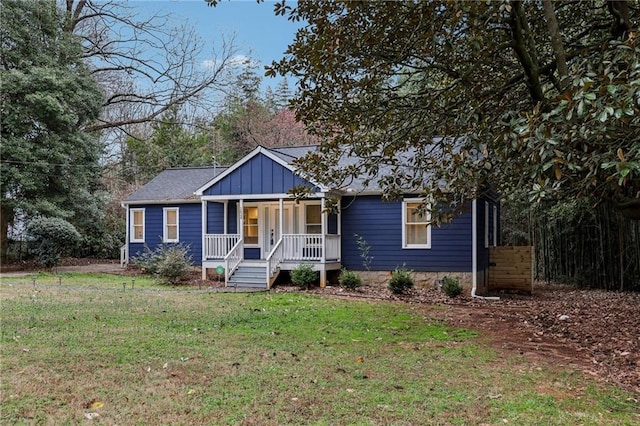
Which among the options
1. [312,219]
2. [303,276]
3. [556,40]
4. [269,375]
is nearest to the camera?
[269,375]

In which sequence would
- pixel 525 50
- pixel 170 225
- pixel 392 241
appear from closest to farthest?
pixel 525 50 → pixel 392 241 → pixel 170 225

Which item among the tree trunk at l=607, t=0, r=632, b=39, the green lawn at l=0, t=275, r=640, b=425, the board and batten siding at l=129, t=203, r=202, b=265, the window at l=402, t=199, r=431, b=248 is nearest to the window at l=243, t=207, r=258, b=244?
the board and batten siding at l=129, t=203, r=202, b=265

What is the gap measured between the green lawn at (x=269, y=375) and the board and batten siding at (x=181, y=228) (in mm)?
9386

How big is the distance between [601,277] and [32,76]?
1982 cm

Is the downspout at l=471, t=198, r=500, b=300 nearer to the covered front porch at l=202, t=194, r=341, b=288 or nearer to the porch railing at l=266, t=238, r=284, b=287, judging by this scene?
the covered front porch at l=202, t=194, r=341, b=288

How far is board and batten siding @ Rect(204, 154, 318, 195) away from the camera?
14.3 metres

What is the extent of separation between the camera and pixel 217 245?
1512 cm

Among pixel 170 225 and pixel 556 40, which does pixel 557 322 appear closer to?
pixel 556 40

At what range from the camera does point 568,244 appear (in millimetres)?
16406

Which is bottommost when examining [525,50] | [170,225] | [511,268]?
[511,268]

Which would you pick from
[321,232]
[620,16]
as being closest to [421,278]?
[321,232]

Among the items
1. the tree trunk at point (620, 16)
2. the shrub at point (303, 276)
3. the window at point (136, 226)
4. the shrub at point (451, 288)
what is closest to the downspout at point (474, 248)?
the shrub at point (451, 288)

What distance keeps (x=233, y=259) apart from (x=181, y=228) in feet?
13.6

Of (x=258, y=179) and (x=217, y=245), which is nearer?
(x=258, y=179)
